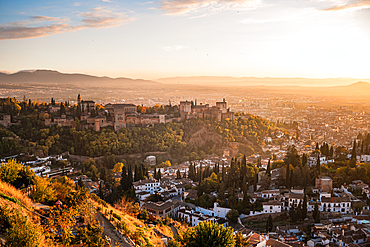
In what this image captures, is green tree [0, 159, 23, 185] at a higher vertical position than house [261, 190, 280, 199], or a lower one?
higher

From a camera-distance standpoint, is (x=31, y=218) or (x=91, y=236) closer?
(x=91, y=236)

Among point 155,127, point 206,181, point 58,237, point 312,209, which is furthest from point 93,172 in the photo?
point 58,237

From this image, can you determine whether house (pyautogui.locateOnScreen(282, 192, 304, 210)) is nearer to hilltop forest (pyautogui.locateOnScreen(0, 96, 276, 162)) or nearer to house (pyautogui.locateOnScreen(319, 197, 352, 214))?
house (pyautogui.locateOnScreen(319, 197, 352, 214))

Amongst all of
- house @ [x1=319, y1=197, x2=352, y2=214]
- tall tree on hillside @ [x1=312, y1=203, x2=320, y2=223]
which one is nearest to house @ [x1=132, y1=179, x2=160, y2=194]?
tall tree on hillside @ [x1=312, y1=203, x2=320, y2=223]

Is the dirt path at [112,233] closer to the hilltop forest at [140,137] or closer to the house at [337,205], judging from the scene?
the house at [337,205]

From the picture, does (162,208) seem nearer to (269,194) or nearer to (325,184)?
(269,194)

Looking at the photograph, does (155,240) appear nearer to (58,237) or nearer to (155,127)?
(58,237)

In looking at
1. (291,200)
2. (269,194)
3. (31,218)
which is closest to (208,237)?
(31,218)
